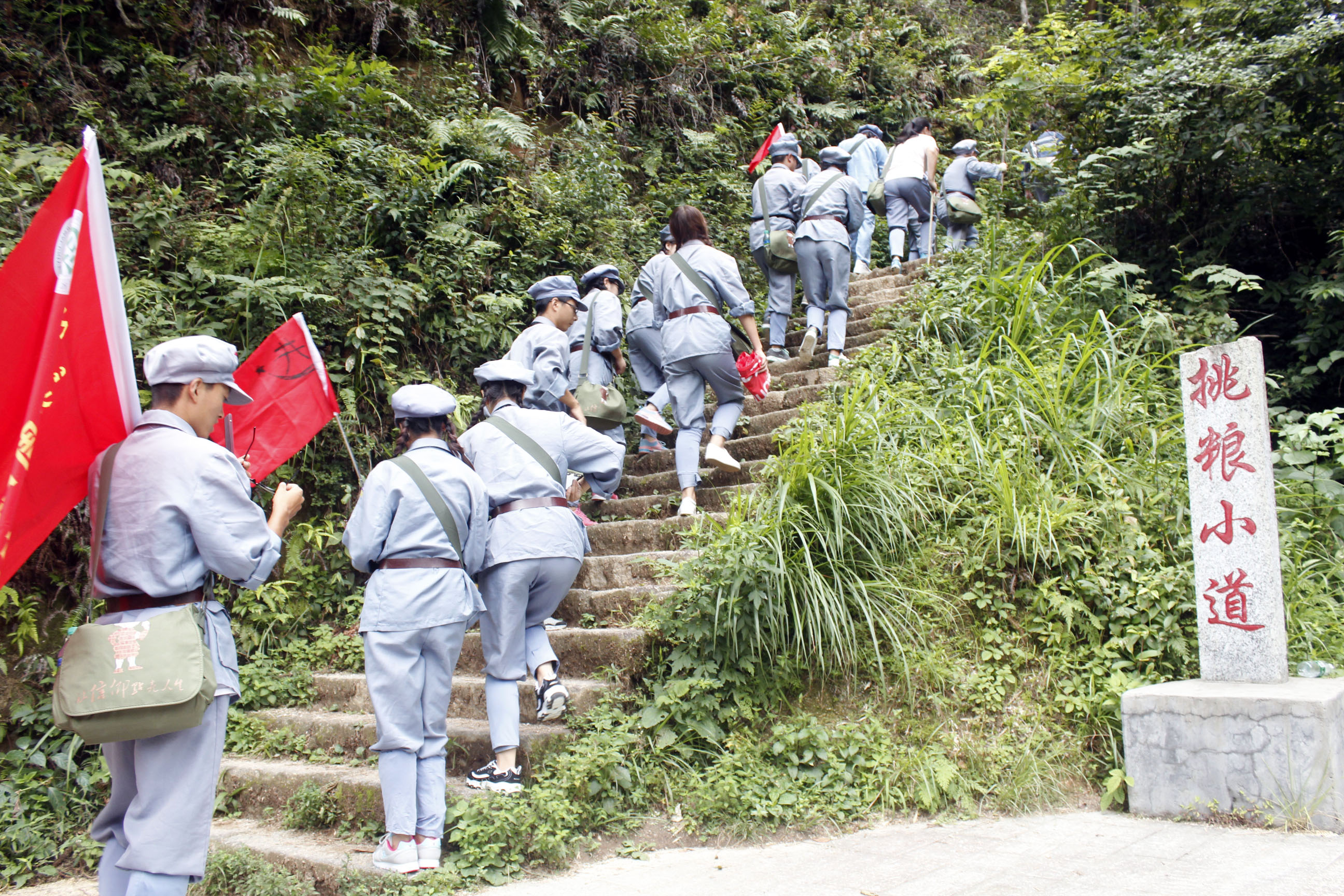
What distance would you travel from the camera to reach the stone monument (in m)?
3.64

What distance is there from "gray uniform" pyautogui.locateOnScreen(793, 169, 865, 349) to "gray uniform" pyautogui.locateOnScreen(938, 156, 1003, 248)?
7.65ft

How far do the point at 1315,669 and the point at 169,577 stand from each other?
499 centimetres

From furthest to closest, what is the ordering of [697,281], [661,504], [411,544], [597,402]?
[597,402]
[661,504]
[697,281]
[411,544]

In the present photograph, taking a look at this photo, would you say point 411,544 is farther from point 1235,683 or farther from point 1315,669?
point 1315,669

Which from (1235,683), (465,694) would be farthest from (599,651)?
(1235,683)

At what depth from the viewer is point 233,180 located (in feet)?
23.2

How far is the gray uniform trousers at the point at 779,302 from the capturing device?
810 cm

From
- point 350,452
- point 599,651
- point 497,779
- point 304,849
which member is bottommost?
point 304,849

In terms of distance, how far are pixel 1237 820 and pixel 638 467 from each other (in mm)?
4624

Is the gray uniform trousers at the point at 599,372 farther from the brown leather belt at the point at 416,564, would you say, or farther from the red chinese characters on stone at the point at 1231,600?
the red chinese characters on stone at the point at 1231,600

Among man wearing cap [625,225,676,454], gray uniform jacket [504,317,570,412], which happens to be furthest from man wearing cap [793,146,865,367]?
gray uniform jacket [504,317,570,412]

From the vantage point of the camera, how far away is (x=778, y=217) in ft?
26.4

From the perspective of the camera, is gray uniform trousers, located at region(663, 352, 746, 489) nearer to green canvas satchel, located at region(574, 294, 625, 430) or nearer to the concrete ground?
green canvas satchel, located at region(574, 294, 625, 430)

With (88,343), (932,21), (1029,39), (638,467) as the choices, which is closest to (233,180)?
(638,467)
